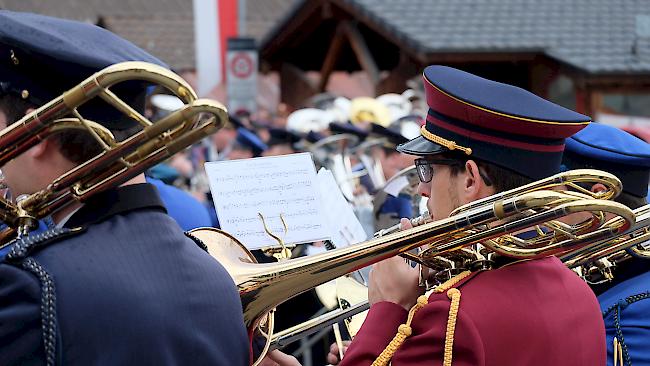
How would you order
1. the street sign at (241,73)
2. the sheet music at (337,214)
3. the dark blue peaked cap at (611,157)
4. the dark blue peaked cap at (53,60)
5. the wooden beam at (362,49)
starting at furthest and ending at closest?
the wooden beam at (362,49) < the street sign at (241,73) < the dark blue peaked cap at (611,157) < the sheet music at (337,214) < the dark blue peaked cap at (53,60)

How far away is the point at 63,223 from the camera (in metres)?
2.02

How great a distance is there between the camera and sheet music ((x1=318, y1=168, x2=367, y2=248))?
3113 mm

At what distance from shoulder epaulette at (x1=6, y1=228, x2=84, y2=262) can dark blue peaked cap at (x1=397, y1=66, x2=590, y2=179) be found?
1.00 metres

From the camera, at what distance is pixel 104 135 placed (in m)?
1.94

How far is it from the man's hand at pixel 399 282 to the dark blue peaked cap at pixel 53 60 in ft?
2.72

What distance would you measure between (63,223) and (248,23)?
2569cm

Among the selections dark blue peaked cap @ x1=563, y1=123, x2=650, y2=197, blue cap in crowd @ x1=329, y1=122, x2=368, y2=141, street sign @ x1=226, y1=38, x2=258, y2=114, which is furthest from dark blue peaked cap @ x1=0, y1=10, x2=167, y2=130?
street sign @ x1=226, y1=38, x2=258, y2=114

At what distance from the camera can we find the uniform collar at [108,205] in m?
2.00

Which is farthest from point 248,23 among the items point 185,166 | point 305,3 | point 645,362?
point 645,362

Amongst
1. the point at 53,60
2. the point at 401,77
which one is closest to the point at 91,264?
the point at 53,60

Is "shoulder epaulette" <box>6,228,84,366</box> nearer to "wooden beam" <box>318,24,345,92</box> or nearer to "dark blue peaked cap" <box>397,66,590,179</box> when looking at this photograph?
"dark blue peaked cap" <box>397,66,590,179</box>

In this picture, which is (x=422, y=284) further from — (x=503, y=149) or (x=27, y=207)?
(x=27, y=207)

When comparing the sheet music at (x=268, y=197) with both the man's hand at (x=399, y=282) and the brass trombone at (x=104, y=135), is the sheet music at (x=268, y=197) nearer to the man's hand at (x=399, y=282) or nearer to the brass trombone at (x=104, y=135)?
the man's hand at (x=399, y=282)

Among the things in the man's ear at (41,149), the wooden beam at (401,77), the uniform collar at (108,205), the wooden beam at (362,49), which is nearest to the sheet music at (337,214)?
the uniform collar at (108,205)
